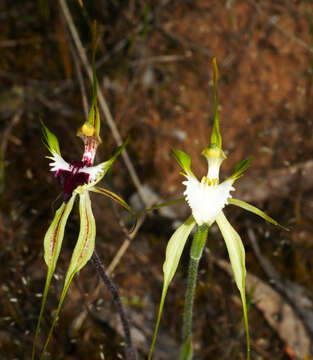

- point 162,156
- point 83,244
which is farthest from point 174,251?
point 162,156

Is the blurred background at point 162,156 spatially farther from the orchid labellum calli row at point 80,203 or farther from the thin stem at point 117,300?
the orchid labellum calli row at point 80,203

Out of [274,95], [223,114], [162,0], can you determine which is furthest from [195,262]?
[162,0]

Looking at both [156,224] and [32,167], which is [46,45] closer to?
[32,167]

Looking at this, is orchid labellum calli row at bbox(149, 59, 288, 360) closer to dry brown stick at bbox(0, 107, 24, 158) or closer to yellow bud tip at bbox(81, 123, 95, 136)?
yellow bud tip at bbox(81, 123, 95, 136)

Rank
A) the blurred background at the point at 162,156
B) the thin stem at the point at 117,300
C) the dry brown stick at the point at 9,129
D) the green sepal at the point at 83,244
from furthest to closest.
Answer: the dry brown stick at the point at 9,129
the blurred background at the point at 162,156
the thin stem at the point at 117,300
the green sepal at the point at 83,244

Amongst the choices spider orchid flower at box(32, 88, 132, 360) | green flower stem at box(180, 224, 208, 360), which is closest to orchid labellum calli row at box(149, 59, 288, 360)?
green flower stem at box(180, 224, 208, 360)

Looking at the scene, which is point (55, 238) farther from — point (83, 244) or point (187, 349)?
point (187, 349)

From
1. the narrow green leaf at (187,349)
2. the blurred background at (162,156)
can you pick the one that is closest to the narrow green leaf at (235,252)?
the narrow green leaf at (187,349)
